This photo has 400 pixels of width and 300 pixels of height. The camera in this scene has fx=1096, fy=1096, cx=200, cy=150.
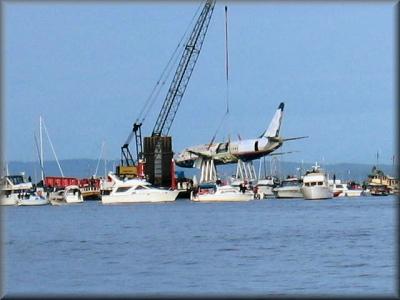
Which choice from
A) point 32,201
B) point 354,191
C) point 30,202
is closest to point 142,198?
point 32,201

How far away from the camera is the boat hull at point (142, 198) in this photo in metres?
106

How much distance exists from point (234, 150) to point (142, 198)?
2267 inches

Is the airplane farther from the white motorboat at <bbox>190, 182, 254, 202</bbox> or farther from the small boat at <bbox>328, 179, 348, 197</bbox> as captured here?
the white motorboat at <bbox>190, 182, 254, 202</bbox>

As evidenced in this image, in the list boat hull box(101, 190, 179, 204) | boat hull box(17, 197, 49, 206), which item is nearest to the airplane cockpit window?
boat hull box(101, 190, 179, 204)

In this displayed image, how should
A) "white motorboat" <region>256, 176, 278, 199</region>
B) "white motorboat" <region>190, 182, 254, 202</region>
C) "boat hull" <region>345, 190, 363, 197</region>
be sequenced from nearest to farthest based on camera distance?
"white motorboat" <region>190, 182, 254, 202</region> → "white motorboat" <region>256, 176, 278, 199</region> → "boat hull" <region>345, 190, 363, 197</region>

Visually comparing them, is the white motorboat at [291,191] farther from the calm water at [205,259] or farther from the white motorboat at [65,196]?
the calm water at [205,259]

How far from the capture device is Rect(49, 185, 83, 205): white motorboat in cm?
11794

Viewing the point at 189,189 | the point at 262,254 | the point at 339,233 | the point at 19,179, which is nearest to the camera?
the point at 262,254

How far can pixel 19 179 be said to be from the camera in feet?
424

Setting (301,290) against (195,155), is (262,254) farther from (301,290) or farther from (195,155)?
(195,155)

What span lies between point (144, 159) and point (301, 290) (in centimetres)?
11534

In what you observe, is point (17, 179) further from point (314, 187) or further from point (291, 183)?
point (314, 187)

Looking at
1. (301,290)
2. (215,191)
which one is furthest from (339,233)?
(215,191)

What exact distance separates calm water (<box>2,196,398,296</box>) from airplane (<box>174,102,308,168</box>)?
98.4 metres
